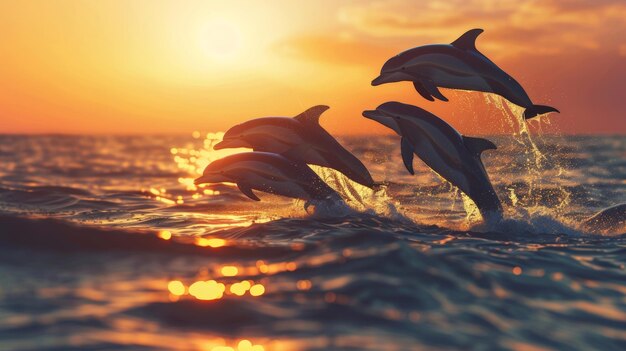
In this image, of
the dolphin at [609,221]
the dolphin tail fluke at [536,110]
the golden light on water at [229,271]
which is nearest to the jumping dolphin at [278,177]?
the dolphin tail fluke at [536,110]

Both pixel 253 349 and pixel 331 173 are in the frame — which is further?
pixel 331 173

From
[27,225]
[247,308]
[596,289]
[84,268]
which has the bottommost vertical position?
[596,289]

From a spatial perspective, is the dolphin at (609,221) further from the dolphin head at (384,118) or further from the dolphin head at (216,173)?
the dolphin head at (216,173)

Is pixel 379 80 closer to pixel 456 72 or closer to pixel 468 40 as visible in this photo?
pixel 456 72

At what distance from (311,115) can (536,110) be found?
13.3 ft

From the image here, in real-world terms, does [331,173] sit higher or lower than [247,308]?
higher

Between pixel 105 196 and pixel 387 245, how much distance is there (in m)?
11.9

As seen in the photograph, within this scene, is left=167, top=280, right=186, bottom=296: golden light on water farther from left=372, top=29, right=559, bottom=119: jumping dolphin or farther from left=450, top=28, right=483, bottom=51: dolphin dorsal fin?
left=450, top=28, right=483, bottom=51: dolphin dorsal fin

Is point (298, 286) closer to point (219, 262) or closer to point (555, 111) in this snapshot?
point (219, 262)

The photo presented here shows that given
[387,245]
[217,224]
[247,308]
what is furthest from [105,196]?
[247,308]

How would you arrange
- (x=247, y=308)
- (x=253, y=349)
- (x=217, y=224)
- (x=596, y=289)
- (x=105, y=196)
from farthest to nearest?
(x=105, y=196)
(x=217, y=224)
(x=596, y=289)
(x=247, y=308)
(x=253, y=349)

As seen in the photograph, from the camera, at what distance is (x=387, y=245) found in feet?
27.5

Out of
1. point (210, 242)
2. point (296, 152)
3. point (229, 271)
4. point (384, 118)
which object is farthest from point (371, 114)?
point (229, 271)

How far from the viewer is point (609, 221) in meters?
11.6
